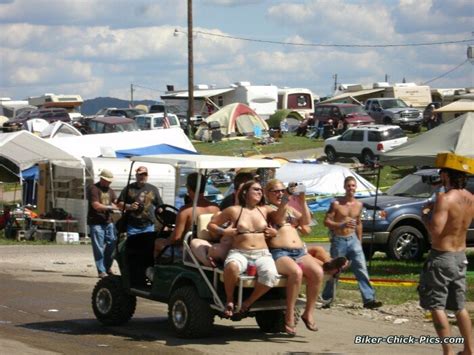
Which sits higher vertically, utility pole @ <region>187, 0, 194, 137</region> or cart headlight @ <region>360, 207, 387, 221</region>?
utility pole @ <region>187, 0, 194, 137</region>

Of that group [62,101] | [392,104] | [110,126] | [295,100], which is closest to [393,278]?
[110,126]

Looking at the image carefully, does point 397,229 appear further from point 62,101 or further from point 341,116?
point 62,101

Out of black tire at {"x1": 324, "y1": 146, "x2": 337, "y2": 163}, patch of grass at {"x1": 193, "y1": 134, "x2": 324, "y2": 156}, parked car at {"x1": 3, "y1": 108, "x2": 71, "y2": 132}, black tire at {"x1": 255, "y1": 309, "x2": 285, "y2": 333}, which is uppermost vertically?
parked car at {"x1": 3, "y1": 108, "x2": 71, "y2": 132}

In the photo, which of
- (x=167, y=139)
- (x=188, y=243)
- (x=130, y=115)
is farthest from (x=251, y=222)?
(x=130, y=115)

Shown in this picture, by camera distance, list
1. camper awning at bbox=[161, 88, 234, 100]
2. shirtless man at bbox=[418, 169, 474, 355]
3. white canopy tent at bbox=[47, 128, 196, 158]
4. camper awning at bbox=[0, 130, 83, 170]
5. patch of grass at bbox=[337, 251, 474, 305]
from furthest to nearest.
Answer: camper awning at bbox=[161, 88, 234, 100], white canopy tent at bbox=[47, 128, 196, 158], camper awning at bbox=[0, 130, 83, 170], patch of grass at bbox=[337, 251, 474, 305], shirtless man at bbox=[418, 169, 474, 355]

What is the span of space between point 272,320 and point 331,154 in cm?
3137

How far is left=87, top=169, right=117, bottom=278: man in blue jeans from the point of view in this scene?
1585 cm

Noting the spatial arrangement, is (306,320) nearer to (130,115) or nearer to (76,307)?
(76,307)

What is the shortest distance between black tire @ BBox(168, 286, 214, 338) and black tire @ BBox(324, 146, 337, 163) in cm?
3149

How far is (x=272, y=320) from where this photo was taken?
36.5ft

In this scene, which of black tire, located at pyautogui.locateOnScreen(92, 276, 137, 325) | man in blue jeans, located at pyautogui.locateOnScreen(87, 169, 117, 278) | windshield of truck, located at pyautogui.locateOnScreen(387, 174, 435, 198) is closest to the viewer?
black tire, located at pyautogui.locateOnScreen(92, 276, 137, 325)

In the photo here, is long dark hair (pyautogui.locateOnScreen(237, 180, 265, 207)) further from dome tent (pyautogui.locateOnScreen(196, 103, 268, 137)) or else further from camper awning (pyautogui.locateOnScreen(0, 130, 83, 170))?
dome tent (pyautogui.locateOnScreen(196, 103, 268, 137))

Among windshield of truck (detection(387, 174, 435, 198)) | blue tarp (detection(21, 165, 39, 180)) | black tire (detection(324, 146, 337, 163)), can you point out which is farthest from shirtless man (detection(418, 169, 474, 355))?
black tire (detection(324, 146, 337, 163))

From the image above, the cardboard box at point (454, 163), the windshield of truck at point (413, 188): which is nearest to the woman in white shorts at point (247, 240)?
the cardboard box at point (454, 163)
